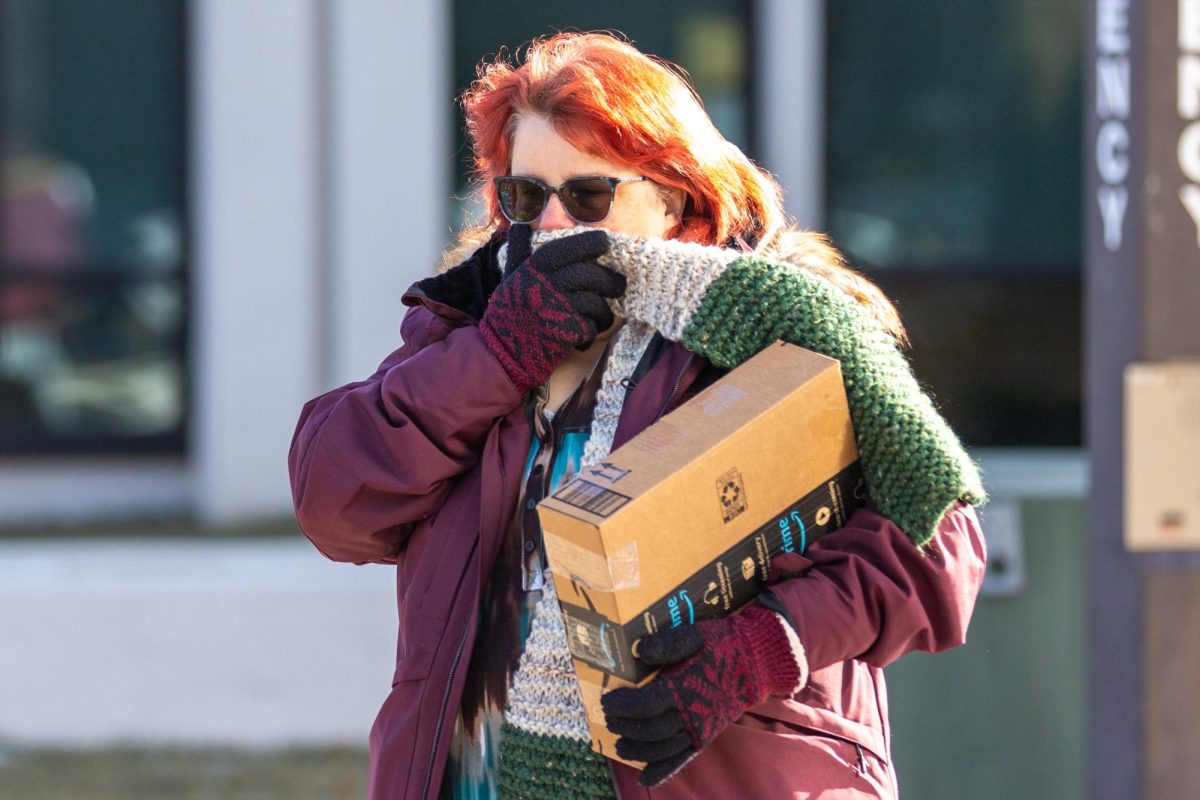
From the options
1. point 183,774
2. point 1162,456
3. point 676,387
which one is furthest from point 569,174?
point 183,774

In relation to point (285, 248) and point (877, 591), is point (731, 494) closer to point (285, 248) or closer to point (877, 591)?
point (877, 591)

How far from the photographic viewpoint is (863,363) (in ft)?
Result: 6.03

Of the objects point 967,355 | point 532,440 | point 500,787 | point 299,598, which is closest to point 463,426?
point 532,440

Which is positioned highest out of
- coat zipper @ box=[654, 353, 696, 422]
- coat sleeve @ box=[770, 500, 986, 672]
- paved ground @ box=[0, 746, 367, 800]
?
coat zipper @ box=[654, 353, 696, 422]

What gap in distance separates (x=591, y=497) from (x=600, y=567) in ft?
0.27

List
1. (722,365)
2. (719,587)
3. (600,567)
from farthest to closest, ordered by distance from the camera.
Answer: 1. (722,365)
2. (719,587)
3. (600,567)

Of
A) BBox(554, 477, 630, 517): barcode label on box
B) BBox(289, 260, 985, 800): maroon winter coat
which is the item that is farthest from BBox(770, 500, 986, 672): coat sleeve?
BBox(554, 477, 630, 517): barcode label on box

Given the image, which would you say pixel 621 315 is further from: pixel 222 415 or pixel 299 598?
pixel 222 415

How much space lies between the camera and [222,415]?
19.3 ft

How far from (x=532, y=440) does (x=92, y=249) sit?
15.3 ft

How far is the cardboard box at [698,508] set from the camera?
5.59 ft

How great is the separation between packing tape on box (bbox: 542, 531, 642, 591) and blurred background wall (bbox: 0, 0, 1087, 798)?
11.8 ft

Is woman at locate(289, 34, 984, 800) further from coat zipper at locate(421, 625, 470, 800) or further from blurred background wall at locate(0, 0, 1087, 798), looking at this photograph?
blurred background wall at locate(0, 0, 1087, 798)

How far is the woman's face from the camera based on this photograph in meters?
1.99
